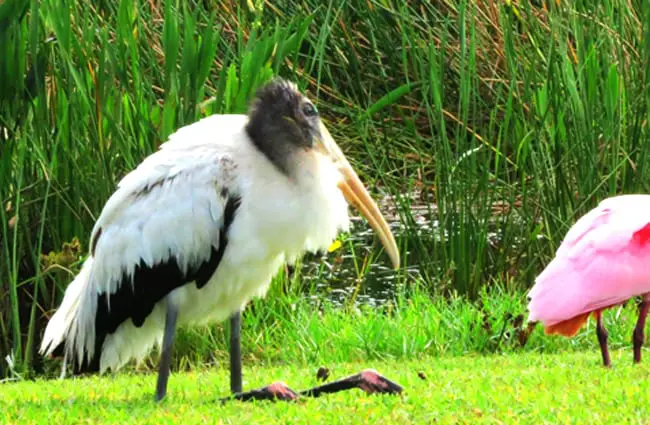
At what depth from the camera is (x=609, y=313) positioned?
7039 mm

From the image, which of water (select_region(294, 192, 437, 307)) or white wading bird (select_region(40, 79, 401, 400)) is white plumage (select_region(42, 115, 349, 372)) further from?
water (select_region(294, 192, 437, 307))

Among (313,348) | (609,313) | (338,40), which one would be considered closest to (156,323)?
(313,348)

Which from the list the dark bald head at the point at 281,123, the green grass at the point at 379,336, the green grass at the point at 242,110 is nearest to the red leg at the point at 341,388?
the dark bald head at the point at 281,123

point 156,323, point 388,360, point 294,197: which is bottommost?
point 388,360

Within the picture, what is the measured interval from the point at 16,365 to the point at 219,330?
3.30ft

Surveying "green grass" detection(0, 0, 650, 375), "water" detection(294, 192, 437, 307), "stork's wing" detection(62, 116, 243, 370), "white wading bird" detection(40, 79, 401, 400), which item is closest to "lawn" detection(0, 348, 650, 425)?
"white wading bird" detection(40, 79, 401, 400)

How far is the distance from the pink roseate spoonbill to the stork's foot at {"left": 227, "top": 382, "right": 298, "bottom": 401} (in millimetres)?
1232

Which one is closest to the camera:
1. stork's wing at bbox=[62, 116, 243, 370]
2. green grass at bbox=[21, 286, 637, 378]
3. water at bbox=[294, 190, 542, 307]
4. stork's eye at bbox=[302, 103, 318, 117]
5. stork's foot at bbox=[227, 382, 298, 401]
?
stork's foot at bbox=[227, 382, 298, 401]

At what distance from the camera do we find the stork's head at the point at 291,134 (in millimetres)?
4922

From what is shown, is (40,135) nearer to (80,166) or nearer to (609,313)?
(80,166)

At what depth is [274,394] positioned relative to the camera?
15.3ft

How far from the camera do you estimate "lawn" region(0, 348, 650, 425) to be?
4.31 m

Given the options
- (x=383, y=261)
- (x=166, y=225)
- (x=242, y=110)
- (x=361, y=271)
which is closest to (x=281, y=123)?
(x=166, y=225)

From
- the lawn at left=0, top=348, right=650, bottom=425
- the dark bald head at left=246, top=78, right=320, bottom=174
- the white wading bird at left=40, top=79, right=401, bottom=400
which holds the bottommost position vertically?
the lawn at left=0, top=348, right=650, bottom=425
